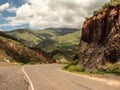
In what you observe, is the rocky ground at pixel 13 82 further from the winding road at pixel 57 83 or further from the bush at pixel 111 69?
the bush at pixel 111 69

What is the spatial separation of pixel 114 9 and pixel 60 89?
21.0 metres

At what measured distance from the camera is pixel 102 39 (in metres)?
36.5

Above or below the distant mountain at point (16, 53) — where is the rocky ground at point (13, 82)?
above

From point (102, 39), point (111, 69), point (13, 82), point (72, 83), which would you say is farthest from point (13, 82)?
point (102, 39)

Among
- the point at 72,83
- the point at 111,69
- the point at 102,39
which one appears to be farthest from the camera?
the point at 102,39

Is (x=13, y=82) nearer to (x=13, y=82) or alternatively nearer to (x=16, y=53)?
(x=13, y=82)

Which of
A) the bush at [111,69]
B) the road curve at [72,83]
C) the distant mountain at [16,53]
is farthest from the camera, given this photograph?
the distant mountain at [16,53]

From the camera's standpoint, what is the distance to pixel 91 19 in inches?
1704

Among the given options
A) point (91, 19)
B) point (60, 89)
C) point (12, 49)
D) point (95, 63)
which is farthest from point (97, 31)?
point (12, 49)

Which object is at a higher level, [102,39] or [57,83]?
[102,39]

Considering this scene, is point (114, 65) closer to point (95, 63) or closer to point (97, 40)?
point (95, 63)

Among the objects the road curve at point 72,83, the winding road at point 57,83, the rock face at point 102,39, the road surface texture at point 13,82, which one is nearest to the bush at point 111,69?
the rock face at point 102,39

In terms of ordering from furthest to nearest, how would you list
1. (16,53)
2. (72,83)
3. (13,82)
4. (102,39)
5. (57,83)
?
(16,53) < (102,39) < (13,82) < (57,83) < (72,83)

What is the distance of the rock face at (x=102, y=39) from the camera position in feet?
102
